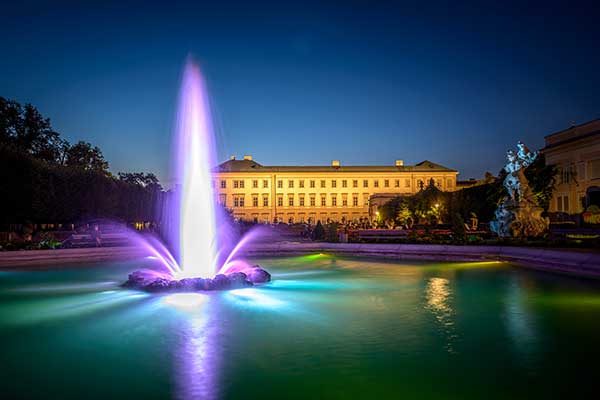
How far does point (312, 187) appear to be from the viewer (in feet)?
291

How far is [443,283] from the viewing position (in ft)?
35.4

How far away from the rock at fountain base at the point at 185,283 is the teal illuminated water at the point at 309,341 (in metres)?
0.39

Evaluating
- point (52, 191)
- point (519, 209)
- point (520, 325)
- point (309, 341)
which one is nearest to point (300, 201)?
point (52, 191)

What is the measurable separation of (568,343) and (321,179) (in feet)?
273

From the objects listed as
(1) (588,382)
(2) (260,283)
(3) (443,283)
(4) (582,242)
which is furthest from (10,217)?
(1) (588,382)

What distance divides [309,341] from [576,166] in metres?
41.8

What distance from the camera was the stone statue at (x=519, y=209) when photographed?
61.4ft

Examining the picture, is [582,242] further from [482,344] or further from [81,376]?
[81,376]

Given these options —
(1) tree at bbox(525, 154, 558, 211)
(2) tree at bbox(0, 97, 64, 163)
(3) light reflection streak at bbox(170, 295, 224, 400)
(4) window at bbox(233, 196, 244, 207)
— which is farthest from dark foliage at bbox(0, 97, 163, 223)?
(4) window at bbox(233, 196, 244, 207)

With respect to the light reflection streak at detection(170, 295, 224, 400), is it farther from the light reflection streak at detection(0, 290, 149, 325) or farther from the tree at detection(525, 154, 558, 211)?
the tree at detection(525, 154, 558, 211)

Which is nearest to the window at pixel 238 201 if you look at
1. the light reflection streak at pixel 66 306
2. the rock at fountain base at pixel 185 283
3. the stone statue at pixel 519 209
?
the stone statue at pixel 519 209

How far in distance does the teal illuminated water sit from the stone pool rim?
1.37m

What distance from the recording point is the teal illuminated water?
4.45 m

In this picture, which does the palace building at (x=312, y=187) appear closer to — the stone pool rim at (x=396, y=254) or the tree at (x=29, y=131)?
the tree at (x=29, y=131)
